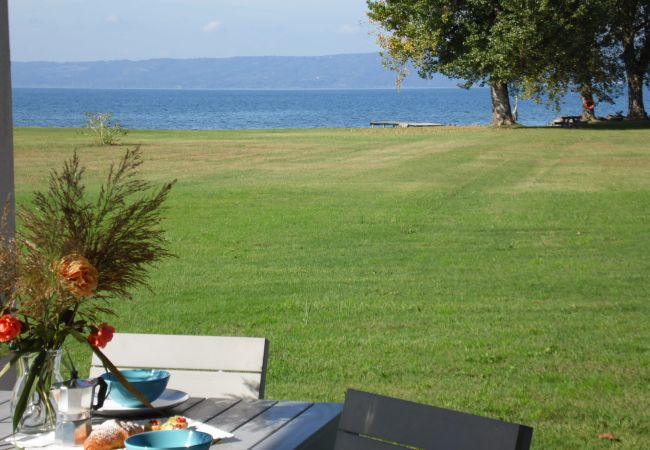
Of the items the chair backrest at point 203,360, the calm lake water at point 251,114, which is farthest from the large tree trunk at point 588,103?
the chair backrest at point 203,360

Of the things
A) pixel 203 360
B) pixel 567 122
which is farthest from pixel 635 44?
pixel 203 360

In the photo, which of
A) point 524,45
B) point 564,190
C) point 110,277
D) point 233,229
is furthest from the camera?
point 524,45

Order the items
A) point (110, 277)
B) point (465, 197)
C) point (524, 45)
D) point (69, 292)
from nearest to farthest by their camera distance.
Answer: point (69, 292), point (110, 277), point (465, 197), point (524, 45)

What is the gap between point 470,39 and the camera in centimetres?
3619

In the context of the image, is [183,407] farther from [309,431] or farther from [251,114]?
[251,114]

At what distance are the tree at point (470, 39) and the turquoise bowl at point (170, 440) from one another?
33.2 metres

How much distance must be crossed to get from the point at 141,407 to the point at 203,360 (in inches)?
27.9


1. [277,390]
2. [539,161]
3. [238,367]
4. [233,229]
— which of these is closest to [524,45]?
[539,161]

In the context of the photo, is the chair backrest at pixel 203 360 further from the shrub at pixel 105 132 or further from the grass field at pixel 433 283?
the shrub at pixel 105 132

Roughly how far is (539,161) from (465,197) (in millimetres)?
7356

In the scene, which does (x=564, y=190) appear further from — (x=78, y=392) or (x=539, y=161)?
(x=78, y=392)

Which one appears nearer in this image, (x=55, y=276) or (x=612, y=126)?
(x=55, y=276)

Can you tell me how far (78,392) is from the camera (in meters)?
2.77

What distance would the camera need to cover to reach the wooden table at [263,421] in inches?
114
